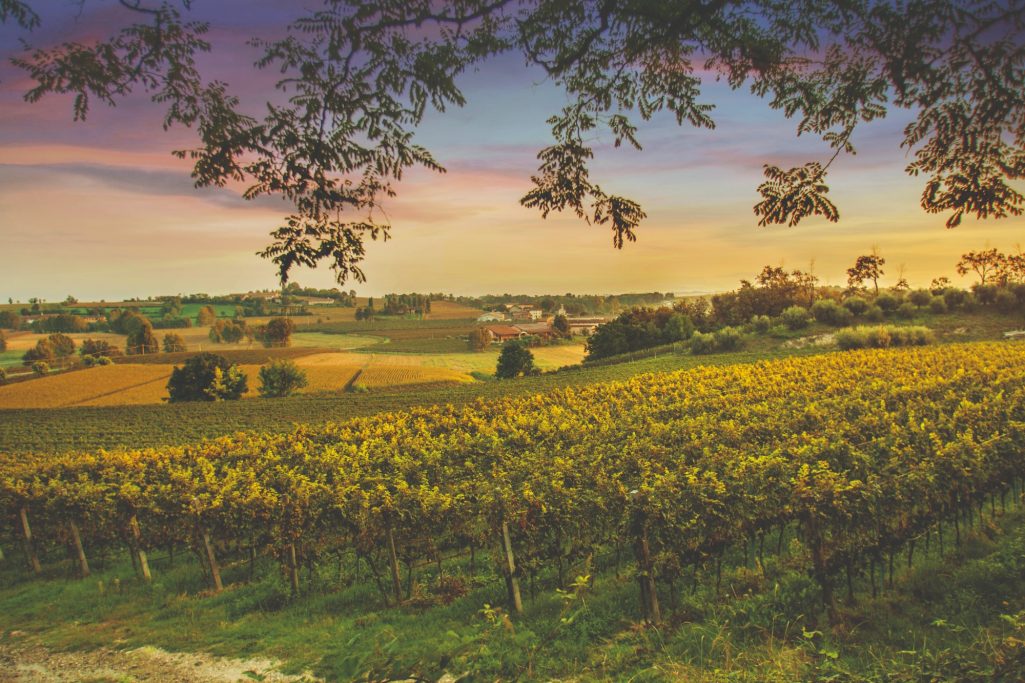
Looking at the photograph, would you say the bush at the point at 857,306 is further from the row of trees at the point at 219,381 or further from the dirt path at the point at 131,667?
the row of trees at the point at 219,381

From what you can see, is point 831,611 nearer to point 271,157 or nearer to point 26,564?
point 271,157

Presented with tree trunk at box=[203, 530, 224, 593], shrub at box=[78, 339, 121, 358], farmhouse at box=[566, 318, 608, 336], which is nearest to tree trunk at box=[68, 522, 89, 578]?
tree trunk at box=[203, 530, 224, 593]

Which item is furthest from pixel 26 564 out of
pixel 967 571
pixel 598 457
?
pixel 967 571

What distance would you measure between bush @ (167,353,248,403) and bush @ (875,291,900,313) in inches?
2929

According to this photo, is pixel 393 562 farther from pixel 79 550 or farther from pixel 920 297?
pixel 920 297

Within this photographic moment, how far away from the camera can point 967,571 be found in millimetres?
8672

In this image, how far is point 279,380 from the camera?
214 ft

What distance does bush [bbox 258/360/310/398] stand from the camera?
6475 centimetres

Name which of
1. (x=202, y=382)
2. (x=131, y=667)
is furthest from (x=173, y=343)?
(x=131, y=667)

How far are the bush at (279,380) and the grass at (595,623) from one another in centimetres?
5541

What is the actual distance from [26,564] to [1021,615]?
21.6 meters

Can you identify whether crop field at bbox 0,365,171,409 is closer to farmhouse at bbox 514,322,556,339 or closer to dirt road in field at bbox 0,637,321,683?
dirt road in field at bbox 0,637,321,683

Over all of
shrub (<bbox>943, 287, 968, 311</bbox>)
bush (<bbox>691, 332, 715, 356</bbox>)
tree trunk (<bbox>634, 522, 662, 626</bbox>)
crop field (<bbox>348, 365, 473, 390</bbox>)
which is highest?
shrub (<bbox>943, 287, 968, 311</bbox>)

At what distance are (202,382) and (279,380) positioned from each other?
8216mm
